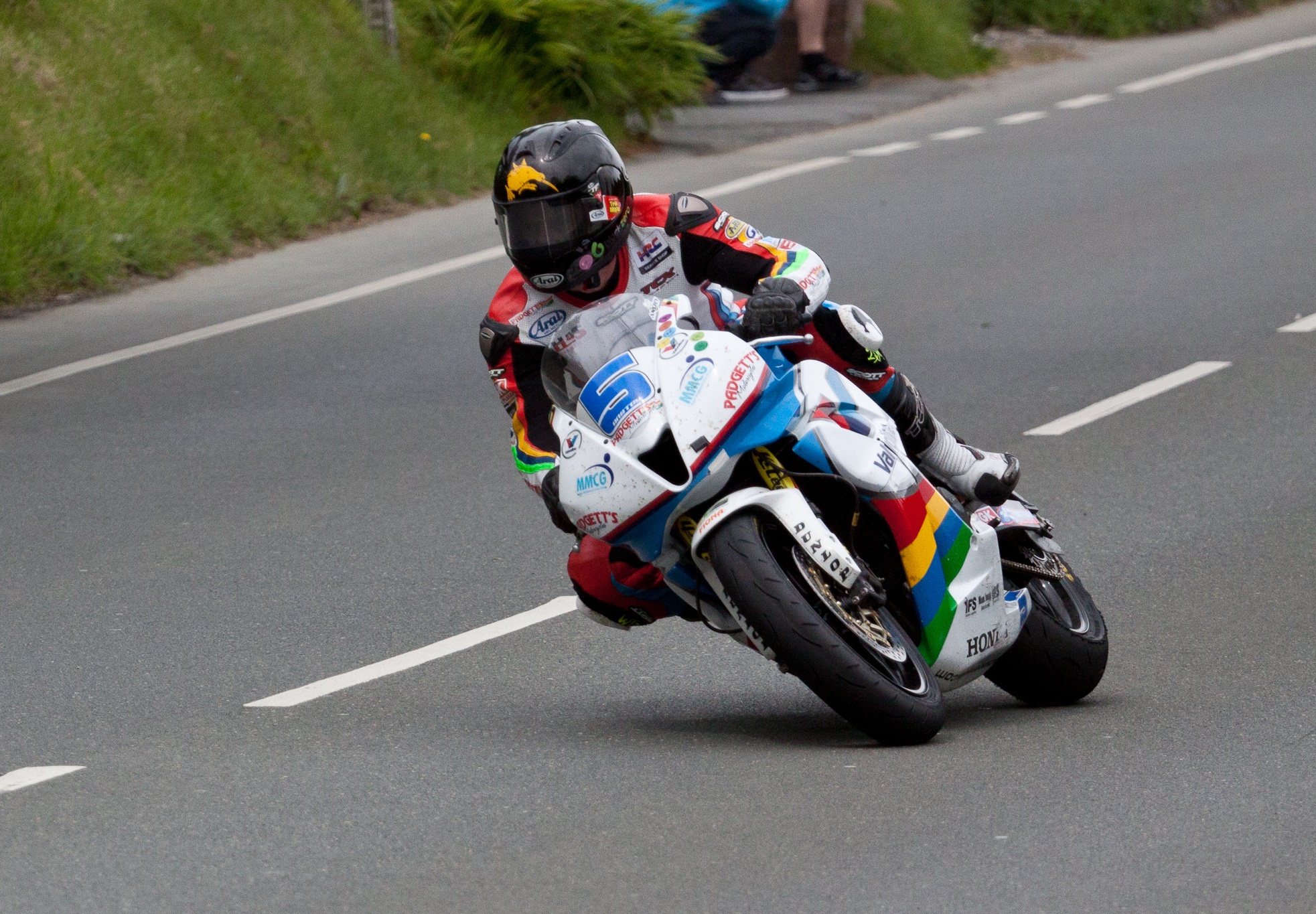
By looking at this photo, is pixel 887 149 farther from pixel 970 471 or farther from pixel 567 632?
pixel 970 471

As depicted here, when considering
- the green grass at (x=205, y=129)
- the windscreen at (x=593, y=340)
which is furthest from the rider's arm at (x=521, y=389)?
the green grass at (x=205, y=129)

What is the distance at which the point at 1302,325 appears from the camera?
11.6m

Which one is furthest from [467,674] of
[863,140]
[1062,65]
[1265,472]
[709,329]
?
[1062,65]

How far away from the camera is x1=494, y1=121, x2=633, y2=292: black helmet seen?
18.5 feet

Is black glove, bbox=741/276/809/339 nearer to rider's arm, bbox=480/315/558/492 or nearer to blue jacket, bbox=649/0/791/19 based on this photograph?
rider's arm, bbox=480/315/558/492

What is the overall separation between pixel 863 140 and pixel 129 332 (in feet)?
24.4

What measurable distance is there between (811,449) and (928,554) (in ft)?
1.45

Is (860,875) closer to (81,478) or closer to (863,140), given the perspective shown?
(81,478)

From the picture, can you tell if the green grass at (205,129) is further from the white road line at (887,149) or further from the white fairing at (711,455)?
the white fairing at (711,455)

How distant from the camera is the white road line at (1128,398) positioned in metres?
9.79

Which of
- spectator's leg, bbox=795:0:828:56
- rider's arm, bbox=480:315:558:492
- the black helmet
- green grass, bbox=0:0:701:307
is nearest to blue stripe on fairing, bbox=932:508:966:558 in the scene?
rider's arm, bbox=480:315:558:492

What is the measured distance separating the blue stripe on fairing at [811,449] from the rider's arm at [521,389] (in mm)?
681

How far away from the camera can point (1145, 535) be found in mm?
8023

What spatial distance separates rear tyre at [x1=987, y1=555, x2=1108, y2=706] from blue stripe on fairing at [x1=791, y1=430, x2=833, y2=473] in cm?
88
